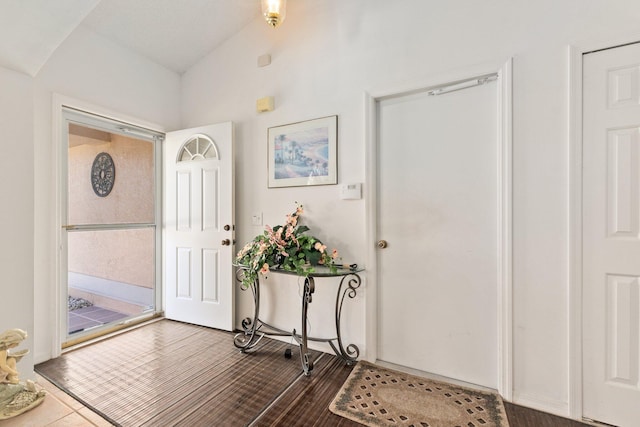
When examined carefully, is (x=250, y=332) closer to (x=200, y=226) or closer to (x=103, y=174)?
(x=200, y=226)

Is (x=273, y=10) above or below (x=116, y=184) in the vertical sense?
above

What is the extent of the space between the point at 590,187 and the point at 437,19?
1437 millimetres

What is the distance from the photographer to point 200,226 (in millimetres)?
2916

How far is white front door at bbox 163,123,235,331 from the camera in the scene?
9.11 ft

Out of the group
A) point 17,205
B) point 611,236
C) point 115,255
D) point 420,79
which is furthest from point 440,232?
point 115,255

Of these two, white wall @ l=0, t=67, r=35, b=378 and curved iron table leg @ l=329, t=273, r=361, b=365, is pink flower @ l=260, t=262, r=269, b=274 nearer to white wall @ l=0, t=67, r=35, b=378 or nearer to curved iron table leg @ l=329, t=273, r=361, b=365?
curved iron table leg @ l=329, t=273, r=361, b=365

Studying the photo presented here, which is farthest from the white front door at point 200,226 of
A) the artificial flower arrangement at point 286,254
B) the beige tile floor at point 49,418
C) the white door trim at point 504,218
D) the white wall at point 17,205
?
the white door trim at point 504,218

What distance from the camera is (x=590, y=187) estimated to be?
1612 mm

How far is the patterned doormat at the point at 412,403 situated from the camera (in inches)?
62.4

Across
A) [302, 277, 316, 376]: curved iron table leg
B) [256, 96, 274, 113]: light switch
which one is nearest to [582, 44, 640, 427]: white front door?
[302, 277, 316, 376]: curved iron table leg

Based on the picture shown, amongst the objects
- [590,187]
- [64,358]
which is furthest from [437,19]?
[64,358]

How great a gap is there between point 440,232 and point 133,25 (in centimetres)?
310

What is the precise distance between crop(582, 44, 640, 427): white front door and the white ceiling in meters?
2.64

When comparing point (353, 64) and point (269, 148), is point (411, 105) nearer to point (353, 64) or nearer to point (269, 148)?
point (353, 64)
